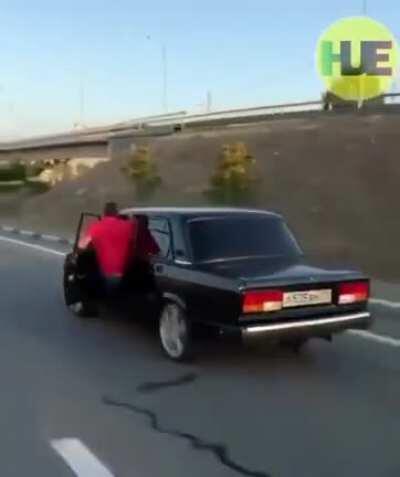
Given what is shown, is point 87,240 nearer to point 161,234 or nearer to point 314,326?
point 161,234

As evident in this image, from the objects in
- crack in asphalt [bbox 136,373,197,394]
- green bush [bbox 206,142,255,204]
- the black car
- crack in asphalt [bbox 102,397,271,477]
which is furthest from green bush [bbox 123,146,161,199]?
crack in asphalt [bbox 102,397,271,477]

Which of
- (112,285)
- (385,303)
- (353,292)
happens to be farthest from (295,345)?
(385,303)

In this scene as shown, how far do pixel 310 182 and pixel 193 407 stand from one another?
22.8 metres

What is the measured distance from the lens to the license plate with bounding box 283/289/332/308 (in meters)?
7.04

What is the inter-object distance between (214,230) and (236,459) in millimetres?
3390

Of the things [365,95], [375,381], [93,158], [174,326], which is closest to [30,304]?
[174,326]

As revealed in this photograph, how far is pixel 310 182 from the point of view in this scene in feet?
93.3

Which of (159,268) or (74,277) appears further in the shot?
(74,277)

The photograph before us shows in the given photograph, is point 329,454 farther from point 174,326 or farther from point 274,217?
point 274,217

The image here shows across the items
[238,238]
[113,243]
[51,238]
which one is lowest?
[51,238]

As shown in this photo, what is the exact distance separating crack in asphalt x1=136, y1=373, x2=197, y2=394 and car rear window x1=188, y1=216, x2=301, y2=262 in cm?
118

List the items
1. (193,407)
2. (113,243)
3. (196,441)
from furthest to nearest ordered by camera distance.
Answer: (113,243)
(193,407)
(196,441)

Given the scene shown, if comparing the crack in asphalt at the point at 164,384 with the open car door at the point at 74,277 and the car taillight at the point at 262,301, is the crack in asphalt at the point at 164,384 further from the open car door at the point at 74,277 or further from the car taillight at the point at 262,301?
the open car door at the point at 74,277

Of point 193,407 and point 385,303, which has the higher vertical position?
point 193,407
